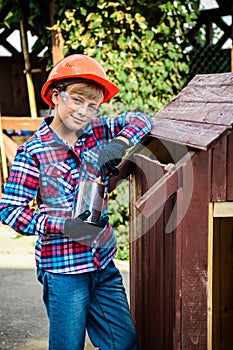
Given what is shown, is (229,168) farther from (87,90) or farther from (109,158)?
(87,90)

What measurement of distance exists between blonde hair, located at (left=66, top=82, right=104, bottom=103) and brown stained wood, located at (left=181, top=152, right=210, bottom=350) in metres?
0.54

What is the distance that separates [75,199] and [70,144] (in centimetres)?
25

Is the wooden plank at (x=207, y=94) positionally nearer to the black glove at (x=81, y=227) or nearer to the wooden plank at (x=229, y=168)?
the wooden plank at (x=229, y=168)

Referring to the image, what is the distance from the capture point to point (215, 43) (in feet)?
20.4

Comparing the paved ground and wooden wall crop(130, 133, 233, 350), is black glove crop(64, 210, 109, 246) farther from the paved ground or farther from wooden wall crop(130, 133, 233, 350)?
the paved ground

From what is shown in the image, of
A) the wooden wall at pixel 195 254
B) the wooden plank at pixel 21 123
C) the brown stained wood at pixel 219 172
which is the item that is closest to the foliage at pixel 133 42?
the wooden plank at pixel 21 123

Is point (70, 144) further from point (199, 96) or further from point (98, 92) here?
point (199, 96)

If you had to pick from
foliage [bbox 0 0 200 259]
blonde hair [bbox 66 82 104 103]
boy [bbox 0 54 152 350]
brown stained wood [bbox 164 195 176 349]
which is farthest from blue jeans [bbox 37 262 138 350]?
foliage [bbox 0 0 200 259]

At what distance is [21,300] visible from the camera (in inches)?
168

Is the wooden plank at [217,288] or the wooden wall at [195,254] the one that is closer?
the wooden wall at [195,254]

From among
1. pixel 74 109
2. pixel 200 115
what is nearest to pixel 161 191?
pixel 200 115

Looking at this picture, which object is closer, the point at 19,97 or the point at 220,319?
the point at 220,319

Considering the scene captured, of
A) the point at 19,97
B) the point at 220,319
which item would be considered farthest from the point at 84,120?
the point at 19,97

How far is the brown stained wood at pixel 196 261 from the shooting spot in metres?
1.87
